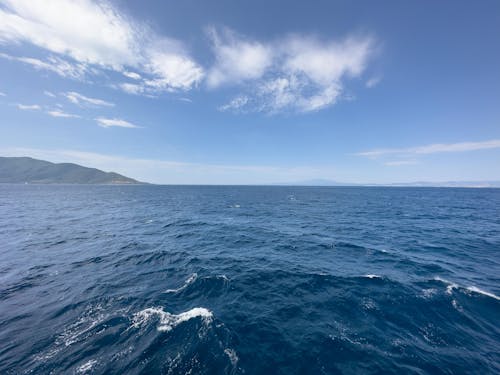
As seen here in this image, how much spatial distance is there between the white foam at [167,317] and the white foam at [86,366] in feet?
7.46

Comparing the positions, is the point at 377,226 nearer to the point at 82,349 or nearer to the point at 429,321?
the point at 429,321

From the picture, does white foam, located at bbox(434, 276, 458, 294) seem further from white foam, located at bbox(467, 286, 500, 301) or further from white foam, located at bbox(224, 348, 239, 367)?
white foam, located at bbox(224, 348, 239, 367)

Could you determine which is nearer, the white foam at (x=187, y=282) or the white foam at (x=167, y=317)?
the white foam at (x=167, y=317)

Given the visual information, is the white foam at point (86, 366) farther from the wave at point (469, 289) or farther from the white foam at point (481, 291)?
the white foam at point (481, 291)

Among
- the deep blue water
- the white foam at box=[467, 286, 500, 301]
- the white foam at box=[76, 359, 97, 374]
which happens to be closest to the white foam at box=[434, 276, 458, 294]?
the deep blue water

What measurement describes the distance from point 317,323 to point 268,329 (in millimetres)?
3215

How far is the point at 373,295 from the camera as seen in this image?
1457 centimetres

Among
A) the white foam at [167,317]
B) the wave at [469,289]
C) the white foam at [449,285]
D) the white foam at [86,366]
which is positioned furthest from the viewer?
the white foam at [449,285]

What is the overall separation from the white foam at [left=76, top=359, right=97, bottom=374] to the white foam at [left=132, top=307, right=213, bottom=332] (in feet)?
7.46

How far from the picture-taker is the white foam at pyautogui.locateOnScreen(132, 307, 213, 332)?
1152 centimetres

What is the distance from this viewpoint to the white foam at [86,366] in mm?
8889

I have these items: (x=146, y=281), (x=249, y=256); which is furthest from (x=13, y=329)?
(x=249, y=256)

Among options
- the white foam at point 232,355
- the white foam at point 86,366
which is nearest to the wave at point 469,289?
the white foam at point 232,355

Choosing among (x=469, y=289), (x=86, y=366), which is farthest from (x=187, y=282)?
(x=469, y=289)
